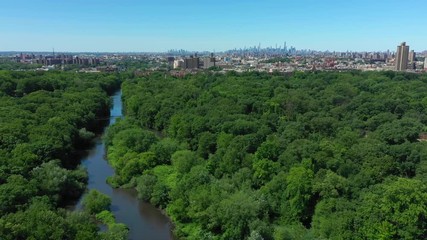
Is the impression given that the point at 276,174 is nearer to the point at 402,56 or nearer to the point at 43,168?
the point at 43,168

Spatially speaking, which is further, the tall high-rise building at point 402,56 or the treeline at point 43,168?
the tall high-rise building at point 402,56

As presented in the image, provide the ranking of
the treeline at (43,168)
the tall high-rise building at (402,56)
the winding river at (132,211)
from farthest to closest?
1. the tall high-rise building at (402,56)
2. the winding river at (132,211)
3. the treeline at (43,168)

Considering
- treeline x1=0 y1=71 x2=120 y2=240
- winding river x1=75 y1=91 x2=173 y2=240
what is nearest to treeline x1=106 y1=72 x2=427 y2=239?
winding river x1=75 y1=91 x2=173 y2=240

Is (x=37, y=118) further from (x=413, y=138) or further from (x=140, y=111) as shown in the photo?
(x=413, y=138)

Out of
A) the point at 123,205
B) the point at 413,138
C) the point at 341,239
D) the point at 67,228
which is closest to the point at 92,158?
the point at 123,205

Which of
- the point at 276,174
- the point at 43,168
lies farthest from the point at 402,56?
the point at 43,168

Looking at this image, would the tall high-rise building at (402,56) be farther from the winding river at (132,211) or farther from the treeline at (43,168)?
the winding river at (132,211)

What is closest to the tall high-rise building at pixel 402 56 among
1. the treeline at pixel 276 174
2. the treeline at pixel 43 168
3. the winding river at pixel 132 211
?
the treeline at pixel 276 174
